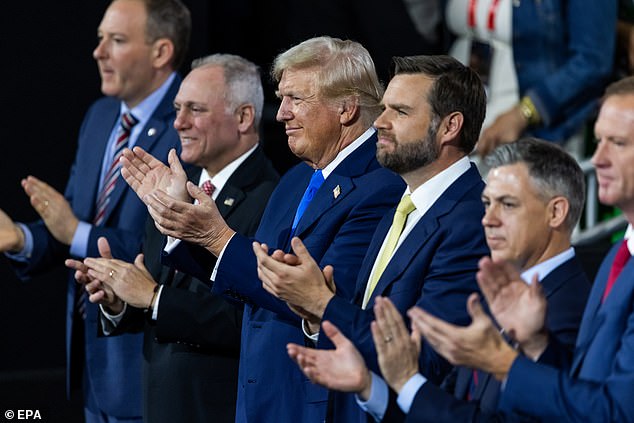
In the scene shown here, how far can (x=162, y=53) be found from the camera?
201 inches

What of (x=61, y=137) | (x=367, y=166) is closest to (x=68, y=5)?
(x=61, y=137)

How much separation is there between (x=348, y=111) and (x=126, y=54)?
1567mm

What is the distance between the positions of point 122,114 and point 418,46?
155 cm

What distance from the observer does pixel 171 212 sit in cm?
361

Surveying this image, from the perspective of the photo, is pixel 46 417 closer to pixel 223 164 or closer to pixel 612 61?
pixel 223 164

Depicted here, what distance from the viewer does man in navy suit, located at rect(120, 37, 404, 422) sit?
362cm

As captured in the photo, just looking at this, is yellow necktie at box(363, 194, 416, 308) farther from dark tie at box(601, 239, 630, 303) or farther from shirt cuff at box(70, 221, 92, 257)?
shirt cuff at box(70, 221, 92, 257)

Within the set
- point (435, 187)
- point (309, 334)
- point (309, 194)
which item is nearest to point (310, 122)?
point (309, 194)

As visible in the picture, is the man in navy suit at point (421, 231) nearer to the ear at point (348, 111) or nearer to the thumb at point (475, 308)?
the ear at point (348, 111)

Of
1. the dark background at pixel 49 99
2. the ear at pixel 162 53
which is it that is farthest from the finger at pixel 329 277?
the dark background at pixel 49 99

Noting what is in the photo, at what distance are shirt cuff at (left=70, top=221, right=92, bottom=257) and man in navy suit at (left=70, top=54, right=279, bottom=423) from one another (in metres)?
0.37

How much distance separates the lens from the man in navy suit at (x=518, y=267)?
2840mm

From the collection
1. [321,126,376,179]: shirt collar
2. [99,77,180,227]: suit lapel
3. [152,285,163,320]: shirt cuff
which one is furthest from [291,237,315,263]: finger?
[99,77,180,227]: suit lapel

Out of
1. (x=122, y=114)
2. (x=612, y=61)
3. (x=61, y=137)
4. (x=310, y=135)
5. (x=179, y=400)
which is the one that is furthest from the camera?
(x=61, y=137)
